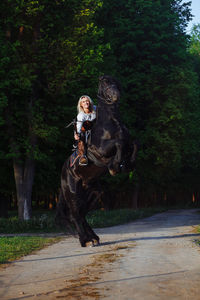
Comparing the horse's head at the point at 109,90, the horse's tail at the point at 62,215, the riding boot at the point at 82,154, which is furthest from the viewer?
the horse's tail at the point at 62,215

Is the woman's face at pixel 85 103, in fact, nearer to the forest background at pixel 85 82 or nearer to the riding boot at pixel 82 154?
→ the riding boot at pixel 82 154

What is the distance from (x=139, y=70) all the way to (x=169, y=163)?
6957 mm

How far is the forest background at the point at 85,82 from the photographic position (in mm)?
21281

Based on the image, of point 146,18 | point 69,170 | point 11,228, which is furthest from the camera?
point 146,18

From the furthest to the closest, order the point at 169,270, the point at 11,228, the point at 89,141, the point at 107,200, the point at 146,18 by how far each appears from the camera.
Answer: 1. the point at 107,200
2. the point at 146,18
3. the point at 11,228
4. the point at 89,141
5. the point at 169,270

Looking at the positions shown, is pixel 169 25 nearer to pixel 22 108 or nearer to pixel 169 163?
pixel 169 163

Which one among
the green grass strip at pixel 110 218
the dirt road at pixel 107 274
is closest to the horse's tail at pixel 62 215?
the dirt road at pixel 107 274

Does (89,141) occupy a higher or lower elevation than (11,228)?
higher

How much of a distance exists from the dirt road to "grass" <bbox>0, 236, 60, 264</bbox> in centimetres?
46

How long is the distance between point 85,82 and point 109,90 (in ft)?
46.0

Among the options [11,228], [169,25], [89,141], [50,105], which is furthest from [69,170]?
[169,25]

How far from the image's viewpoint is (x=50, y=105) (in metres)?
22.9

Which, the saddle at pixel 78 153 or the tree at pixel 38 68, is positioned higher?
the tree at pixel 38 68

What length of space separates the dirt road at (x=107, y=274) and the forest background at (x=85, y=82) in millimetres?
11295
